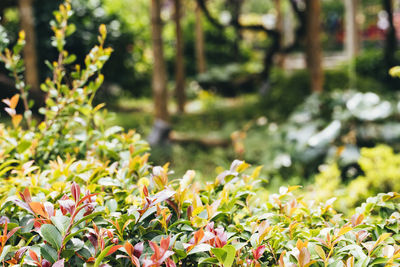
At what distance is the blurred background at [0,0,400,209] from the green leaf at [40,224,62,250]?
0.89m

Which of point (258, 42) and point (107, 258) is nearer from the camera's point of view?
point (107, 258)

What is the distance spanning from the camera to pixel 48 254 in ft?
3.04

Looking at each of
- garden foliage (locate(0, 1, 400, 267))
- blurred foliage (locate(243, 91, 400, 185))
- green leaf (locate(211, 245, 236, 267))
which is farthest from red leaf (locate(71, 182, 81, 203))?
blurred foliage (locate(243, 91, 400, 185))

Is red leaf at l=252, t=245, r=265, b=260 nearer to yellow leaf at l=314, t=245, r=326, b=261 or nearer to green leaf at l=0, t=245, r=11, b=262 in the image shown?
yellow leaf at l=314, t=245, r=326, b=261

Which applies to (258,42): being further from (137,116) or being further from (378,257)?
(378,257)

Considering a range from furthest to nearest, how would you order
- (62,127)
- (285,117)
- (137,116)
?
(137,116)
(285,117)
(62,127)

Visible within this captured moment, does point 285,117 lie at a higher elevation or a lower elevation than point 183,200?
lower

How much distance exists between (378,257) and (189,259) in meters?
0.45

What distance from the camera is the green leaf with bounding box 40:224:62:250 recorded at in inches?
36.8

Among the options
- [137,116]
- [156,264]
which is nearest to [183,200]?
[156,264]

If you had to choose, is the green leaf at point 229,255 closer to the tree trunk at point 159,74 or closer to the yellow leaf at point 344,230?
the yellow leaf at point 344,230

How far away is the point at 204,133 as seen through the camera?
21.8 ft

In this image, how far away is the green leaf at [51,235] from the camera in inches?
36.8

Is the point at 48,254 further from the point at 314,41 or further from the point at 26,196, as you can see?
the point at 314,41
